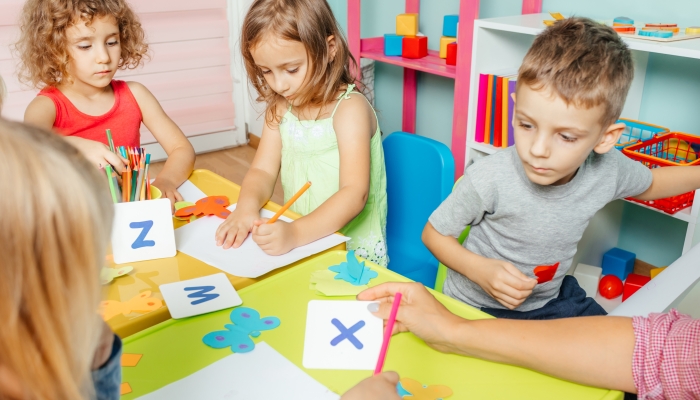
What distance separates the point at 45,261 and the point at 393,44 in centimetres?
220

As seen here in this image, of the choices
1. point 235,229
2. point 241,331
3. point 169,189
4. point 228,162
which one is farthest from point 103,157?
point 228,162

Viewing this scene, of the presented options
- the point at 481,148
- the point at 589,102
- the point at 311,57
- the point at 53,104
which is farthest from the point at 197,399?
the point at 481,148

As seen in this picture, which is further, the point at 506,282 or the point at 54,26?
the point at 54,26

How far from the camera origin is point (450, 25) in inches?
91.7

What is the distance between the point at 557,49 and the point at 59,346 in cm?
83

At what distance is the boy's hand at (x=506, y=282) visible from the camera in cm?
92

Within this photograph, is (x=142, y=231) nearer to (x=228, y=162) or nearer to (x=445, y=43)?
(x=445, y=43)

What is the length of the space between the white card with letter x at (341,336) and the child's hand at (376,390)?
10 cm

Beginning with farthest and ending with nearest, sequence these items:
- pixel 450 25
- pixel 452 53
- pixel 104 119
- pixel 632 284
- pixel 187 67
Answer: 1. pixel 187 67
2. pixel 450 25
3. pixel 452 53
4. pixel 632 284
5. pixel 104 119

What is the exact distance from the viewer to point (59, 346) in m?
0.39

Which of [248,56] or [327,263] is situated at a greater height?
[248,56]

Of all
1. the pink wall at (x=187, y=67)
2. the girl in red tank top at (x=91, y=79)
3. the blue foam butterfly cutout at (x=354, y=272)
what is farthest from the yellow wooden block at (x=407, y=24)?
the blue foam butterfly cutout at (x=354, y=272)

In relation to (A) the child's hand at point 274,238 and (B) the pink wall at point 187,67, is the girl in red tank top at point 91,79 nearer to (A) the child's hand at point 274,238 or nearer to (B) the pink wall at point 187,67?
(A) the child's hand at point 274,238

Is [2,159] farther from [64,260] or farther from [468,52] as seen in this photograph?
[468,52]
